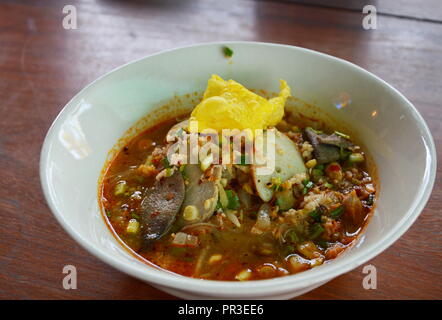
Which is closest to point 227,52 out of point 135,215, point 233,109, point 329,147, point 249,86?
point 249,86

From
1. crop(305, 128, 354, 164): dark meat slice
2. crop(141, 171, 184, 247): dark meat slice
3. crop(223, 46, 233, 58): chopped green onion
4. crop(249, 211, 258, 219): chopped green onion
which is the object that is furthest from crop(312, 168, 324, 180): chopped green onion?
crop(223, 46, 233, 58): chopped green onion

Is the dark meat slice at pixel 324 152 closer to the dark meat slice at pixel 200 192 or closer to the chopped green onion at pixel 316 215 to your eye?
the chopped green onion at pixel 316 215

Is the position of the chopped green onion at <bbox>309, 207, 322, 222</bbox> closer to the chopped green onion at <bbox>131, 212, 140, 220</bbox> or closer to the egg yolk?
the egg yolk

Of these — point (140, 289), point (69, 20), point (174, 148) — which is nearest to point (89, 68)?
point (69, 20)

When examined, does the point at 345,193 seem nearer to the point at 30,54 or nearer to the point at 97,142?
the point at 97,142

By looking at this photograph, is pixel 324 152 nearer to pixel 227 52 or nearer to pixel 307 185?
pixel 307 185
